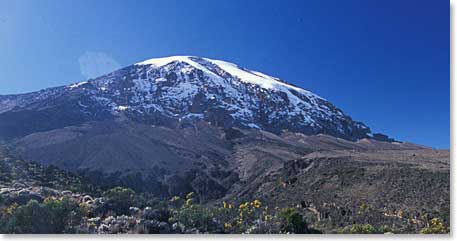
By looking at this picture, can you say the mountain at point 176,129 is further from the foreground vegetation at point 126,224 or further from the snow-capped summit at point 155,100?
the foreground vegetation at point 126,224

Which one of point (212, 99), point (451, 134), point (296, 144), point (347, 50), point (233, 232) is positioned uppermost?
point (212, 99)

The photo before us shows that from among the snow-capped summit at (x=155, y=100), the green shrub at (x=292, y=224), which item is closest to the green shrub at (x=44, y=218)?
the green shrub at (x=292, y=224)

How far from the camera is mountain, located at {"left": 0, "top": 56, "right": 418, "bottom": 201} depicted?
23144 millimetres

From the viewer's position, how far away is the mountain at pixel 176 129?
23144mm

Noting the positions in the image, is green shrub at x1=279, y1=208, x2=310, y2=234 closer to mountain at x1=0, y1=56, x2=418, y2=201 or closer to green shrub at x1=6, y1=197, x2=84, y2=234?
green shrub at x1=6, y1=197, x2=84, y2=234

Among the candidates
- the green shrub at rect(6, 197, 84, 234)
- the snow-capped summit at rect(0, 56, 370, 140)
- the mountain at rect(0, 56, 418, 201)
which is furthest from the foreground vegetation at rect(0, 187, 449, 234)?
the snow-capped summit at rect(0, 56, 370, 140)

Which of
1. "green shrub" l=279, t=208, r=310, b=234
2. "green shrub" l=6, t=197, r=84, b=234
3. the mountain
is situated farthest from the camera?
the mountain

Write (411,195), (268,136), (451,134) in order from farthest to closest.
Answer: (268,136) → (411,195) → (451,134)

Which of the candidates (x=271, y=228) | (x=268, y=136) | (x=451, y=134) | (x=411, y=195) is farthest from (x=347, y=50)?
(x=268, y=136)

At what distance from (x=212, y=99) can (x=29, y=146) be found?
22.5 metres

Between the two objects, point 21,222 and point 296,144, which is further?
point 296,144

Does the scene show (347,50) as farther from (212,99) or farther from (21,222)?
(212,99)

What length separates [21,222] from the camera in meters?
4.47

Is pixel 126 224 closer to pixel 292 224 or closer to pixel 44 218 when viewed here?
pixel 44 218
